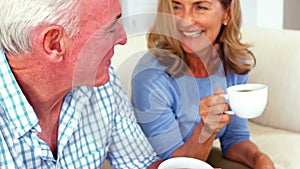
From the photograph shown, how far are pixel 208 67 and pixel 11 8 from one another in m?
0.60

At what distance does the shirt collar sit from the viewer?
825mm

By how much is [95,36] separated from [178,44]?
1.20ft

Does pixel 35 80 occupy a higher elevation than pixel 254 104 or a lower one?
higher

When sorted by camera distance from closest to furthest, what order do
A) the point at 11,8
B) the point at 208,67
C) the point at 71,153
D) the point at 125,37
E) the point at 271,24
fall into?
the point at 11,8, the point at 125,37, the point at 71,153, the point at 208,67, the point at 271,24

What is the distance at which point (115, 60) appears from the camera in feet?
3.91

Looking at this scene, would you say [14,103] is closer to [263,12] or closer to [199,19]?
[199,19]

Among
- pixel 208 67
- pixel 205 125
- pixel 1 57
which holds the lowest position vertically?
pixel 205 125

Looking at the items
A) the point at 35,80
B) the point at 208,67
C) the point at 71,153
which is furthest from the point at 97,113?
the point at 208,67

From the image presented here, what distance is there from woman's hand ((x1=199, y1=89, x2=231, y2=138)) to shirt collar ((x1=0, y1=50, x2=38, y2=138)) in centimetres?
43

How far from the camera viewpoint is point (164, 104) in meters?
1.18

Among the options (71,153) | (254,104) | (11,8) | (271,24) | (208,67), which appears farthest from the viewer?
(271,24)

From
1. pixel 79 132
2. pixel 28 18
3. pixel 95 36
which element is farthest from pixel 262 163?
pixel 28 18

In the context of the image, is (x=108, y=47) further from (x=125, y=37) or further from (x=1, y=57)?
(x=1, y=57)

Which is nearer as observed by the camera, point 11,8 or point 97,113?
point 11,8
